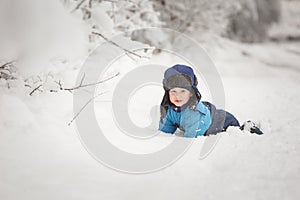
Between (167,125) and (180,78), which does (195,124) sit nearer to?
(167,125)

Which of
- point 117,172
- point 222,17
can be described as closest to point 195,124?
point 117,172

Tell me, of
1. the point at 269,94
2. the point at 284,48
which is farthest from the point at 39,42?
the point at 284,48

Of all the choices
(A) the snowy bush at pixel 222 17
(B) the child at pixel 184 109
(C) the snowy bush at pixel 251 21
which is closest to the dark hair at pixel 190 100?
(B) the child at pixel 184 109

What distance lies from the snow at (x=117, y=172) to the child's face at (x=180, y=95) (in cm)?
33

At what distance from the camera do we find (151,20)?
6.61 m

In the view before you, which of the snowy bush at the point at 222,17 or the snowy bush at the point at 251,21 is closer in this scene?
the snowy bush at the point at 222,17

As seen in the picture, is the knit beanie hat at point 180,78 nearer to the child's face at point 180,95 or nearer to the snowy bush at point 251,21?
the child's face at point 180,95

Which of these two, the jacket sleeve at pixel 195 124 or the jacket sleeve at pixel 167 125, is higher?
the jacket sleeve at pixel 195 124

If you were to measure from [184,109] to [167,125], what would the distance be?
23cm

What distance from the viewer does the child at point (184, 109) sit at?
10.7 ft

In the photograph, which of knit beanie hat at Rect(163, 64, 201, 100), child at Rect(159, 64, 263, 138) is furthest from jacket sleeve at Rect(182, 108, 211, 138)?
knit beanie hat at Rect(163, 64, 201, 100)

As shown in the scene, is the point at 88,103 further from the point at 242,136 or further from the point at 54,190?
the point at 242,136

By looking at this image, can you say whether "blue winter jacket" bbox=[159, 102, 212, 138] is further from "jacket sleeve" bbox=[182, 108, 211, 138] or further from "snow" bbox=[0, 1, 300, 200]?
"snow" bbox=[0, 1, 300, 200]

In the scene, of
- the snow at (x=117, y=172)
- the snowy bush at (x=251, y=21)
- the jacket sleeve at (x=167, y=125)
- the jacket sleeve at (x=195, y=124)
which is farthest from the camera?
the snowy bush at (x=251, y=21)
